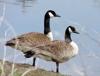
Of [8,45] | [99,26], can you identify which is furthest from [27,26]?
[8,45]

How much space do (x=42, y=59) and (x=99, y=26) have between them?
246 inches

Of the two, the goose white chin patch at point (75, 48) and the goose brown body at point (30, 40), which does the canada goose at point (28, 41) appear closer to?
the goose brown body at point (30, 40)

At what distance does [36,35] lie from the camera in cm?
1124

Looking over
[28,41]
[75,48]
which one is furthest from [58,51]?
[28,41]

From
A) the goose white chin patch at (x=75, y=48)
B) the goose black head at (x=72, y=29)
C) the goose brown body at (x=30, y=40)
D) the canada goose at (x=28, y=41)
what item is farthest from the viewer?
the goose black head at (x=72, y=29)

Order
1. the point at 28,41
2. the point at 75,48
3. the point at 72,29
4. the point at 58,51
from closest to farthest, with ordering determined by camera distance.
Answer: the point at 28,41, the point at 58,51, the point at 75,48, the point at 72,29

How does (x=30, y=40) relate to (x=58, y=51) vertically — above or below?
above

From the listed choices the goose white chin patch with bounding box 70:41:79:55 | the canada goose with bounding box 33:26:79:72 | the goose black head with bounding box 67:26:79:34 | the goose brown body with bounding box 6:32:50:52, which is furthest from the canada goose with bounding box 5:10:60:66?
the goose black head with bounding box 67:26:79:34

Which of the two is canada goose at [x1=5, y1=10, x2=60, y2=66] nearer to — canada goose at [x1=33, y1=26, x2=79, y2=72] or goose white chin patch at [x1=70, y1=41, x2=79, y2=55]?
canada goose at [x1=33, y1=26, x2=79, y2=72]

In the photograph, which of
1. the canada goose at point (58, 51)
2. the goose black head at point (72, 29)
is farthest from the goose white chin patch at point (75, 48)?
the goose black head at point (72, 29)

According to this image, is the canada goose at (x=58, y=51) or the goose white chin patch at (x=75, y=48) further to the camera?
the goose white chin patch at (x=75, y=48)

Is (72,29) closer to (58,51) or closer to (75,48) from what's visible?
(75,48)

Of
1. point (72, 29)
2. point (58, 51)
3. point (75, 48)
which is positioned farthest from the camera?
point (72, 29)

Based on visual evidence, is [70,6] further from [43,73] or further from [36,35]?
[43,73]
